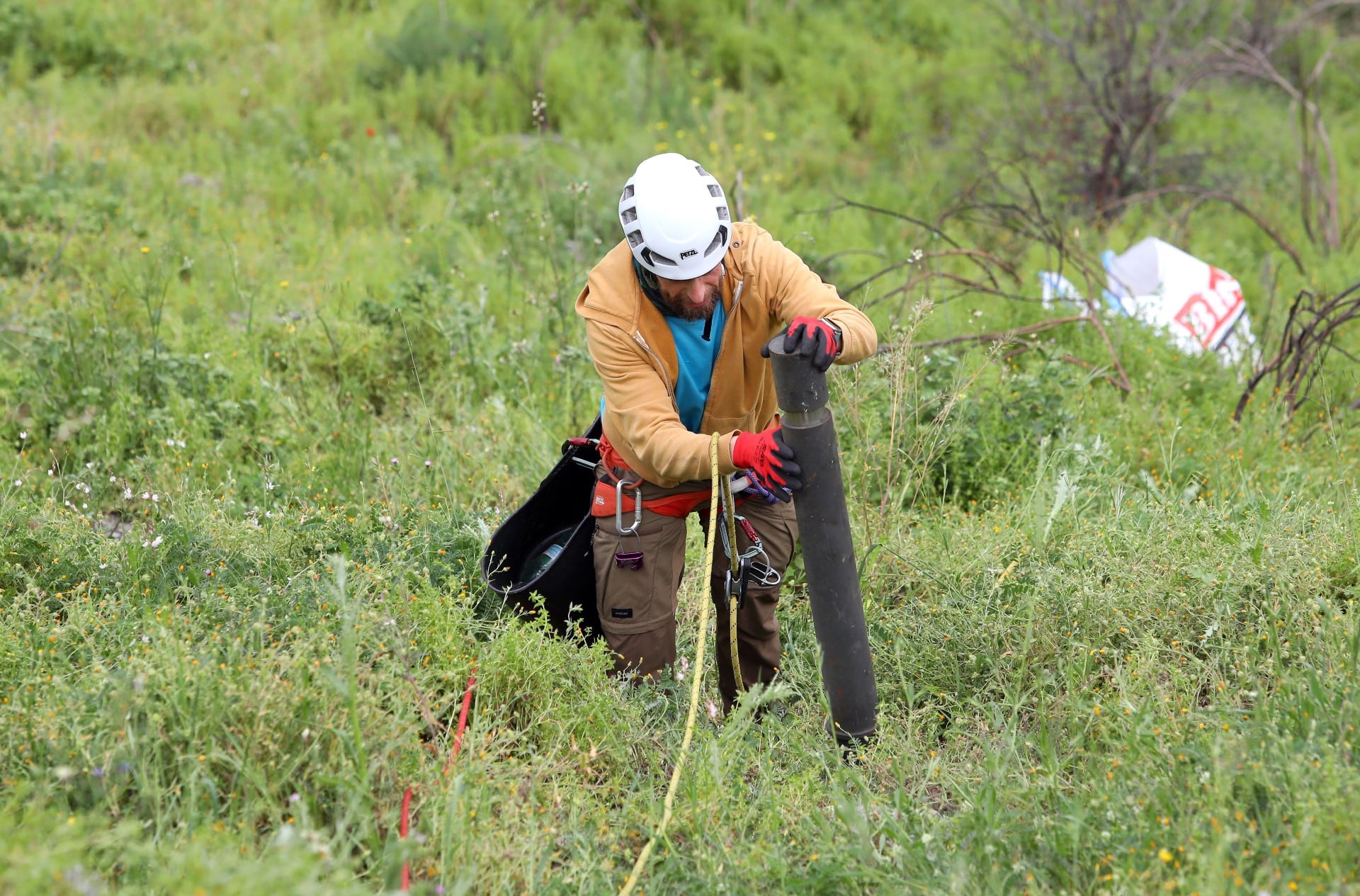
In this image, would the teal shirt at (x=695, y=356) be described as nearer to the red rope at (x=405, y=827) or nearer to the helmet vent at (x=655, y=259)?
the helmet vent at (x=655, y=259)

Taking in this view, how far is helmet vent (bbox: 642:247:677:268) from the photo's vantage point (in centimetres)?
313

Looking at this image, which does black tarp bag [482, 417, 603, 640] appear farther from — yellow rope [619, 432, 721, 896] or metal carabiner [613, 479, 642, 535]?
yellow rope [619, 432, 721, 896]

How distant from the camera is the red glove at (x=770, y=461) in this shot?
2.88 meters

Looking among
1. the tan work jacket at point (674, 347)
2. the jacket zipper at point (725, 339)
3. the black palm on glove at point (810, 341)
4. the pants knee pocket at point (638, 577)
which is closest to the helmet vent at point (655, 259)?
the tan work jacket at point (674, 347)

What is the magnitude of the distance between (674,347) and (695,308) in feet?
0.47

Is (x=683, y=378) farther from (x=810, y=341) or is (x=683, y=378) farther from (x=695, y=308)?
(x=810, y=341)

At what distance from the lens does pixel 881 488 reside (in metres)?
4.71

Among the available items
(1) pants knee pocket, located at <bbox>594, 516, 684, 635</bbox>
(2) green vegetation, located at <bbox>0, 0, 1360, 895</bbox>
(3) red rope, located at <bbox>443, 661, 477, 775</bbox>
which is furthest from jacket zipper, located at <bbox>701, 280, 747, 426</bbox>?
(3) red rope, located at <bbox>443, 661, 477, 775</bbox>

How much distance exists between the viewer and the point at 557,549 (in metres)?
3.75

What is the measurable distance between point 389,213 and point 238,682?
541cm

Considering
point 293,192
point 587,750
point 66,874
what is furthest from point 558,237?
point 66,874

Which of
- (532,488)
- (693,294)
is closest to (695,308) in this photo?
(693,294)

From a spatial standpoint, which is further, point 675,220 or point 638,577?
point 638,577

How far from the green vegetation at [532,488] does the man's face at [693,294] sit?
1.09m
